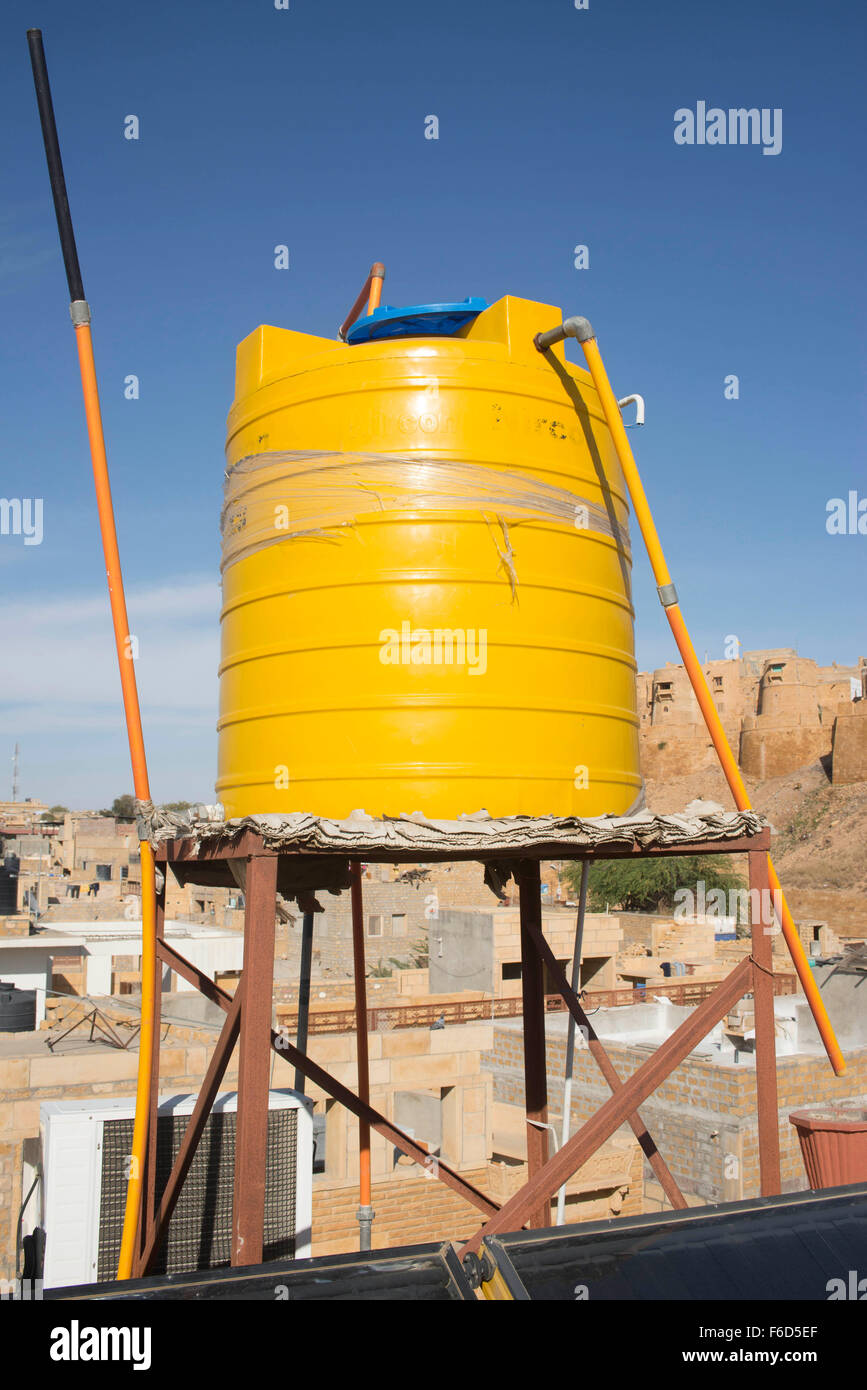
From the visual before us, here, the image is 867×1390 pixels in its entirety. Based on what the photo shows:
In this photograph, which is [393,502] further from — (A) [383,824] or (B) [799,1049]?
(B) [799,1049]

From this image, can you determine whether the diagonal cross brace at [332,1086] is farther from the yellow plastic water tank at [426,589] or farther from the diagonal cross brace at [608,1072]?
the yellow plastic water tank at [426,589]

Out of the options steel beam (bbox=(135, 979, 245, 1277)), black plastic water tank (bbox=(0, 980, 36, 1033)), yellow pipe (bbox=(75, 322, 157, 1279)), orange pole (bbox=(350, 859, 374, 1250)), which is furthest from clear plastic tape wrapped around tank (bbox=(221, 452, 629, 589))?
black plastic water tank (bbox=(0, 980, 36, 1033))

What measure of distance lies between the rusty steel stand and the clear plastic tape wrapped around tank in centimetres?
156

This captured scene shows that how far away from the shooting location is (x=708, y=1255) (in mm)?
3617

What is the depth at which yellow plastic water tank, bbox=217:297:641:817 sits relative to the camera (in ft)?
16.7

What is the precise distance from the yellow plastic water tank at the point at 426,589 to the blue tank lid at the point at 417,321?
0.11m

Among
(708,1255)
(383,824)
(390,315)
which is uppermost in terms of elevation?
(390,315)

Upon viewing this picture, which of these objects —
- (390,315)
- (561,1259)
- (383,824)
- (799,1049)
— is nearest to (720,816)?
(383,824)

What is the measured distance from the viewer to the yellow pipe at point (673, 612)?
5.49 m

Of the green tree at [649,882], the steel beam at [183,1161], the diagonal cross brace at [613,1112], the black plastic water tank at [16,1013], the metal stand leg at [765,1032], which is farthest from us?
the green tree at [649,882]

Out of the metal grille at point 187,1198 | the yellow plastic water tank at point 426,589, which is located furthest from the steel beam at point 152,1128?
the yellow plastic water tank at point 426,589

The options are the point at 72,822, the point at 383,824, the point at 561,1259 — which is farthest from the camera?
the point at 72,822
